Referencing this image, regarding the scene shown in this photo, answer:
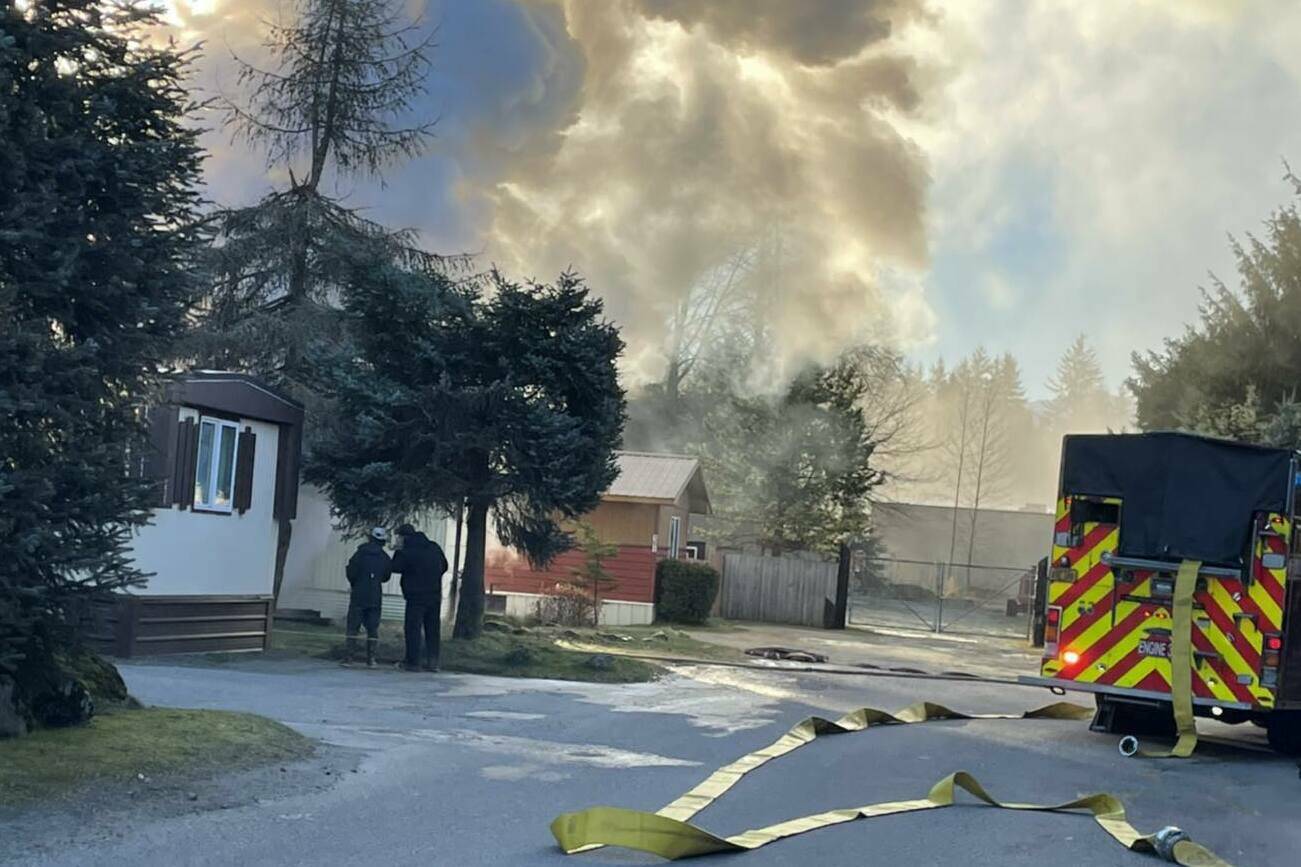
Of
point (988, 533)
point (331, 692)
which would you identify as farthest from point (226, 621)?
point (988, 533)

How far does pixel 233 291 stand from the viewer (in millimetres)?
24469

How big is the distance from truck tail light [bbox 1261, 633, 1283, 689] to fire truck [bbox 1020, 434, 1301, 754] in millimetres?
12

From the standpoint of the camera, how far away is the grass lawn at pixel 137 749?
7.73 meters

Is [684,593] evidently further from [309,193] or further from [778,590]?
[309,193]

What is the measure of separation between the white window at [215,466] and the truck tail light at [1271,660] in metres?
11.5

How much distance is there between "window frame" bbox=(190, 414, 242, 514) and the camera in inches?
649

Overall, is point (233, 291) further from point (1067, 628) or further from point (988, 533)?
point (988, 533)

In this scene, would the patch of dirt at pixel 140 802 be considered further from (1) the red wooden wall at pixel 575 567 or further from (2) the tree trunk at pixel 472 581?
(1) the red wooden wall at pixel 575 567

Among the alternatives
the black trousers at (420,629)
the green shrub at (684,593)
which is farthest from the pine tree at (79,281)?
the green shrub at (684,593)

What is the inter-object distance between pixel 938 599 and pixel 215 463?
20.2 m

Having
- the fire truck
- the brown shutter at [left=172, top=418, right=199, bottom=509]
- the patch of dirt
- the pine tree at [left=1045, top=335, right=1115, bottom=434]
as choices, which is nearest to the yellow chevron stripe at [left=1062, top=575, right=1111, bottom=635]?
the fire truck

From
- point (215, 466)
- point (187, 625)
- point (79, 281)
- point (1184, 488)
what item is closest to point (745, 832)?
point (79, 281)

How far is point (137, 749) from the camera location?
8.66 metres

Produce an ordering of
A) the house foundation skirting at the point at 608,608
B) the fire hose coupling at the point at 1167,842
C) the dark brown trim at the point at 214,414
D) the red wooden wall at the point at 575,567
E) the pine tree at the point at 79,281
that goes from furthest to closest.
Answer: the red wooden wall at the point at 575,567
the house foundation skirting at the point at 608,608
the dark brown trim at the point at 214,414
the fire hose coupling at the point at 1167,842
the pine tree at the point at 79,281
